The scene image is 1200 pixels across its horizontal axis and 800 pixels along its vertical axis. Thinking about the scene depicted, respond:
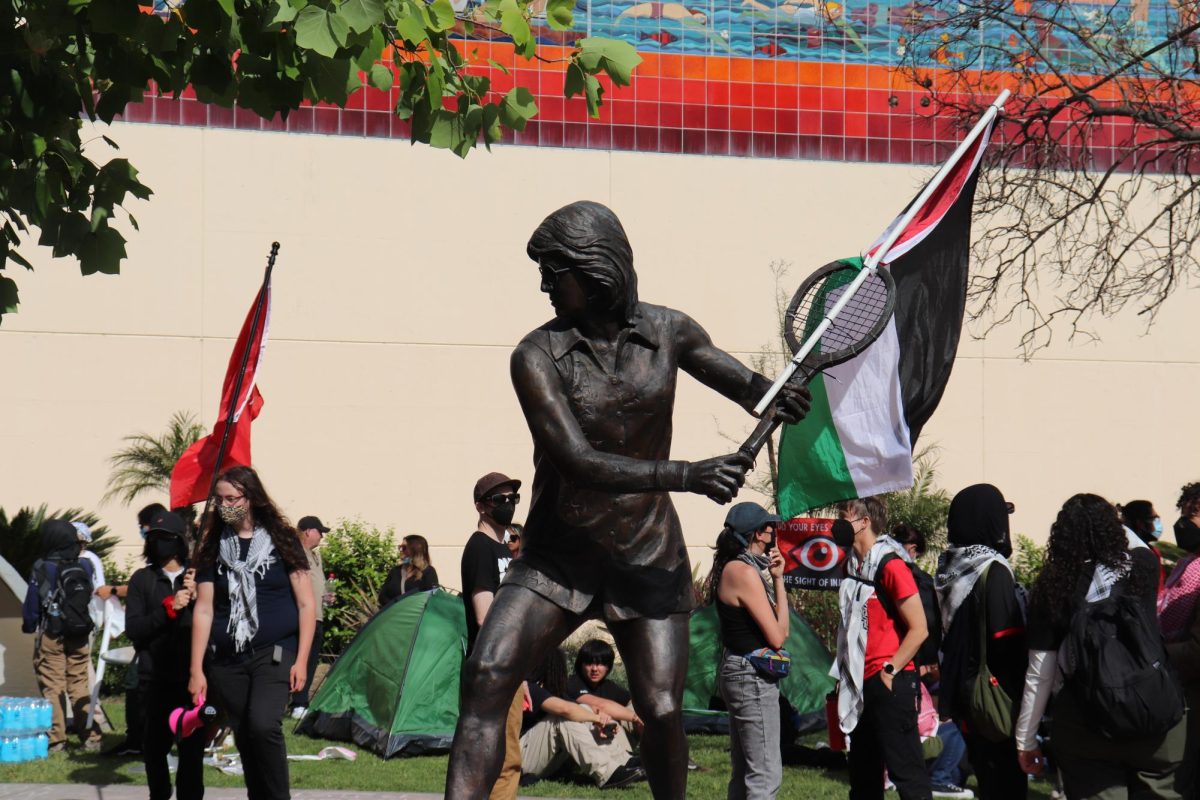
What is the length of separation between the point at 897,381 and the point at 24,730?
868 centimetres

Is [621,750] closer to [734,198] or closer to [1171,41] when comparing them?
[1171,41]

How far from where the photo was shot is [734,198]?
21656 millimetres

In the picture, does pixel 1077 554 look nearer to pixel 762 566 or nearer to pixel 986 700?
pixel 986 700

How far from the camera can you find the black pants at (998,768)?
26.3 ft

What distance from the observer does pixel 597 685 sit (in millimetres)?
11906

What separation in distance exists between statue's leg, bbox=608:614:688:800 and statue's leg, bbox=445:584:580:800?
0.27 meters

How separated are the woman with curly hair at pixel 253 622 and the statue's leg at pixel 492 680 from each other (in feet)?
9.12

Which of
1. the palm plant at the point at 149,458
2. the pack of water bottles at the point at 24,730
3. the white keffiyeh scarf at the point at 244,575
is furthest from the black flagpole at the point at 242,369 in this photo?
the palm plant at the point at 149,458

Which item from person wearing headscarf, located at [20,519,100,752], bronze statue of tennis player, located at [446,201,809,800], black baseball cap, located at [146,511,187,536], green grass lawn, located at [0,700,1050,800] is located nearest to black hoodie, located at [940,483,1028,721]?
bronze statue of tennis player, located at [446,201,809,800]

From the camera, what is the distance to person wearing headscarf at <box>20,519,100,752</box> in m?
13.1

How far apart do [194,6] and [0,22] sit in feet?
2.29

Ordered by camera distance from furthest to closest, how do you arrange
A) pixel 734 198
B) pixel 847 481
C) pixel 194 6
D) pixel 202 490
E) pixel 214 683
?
pixel 734 198
pixel 202 490
pixel 214 683
pixel 847 481
pixel 194 6

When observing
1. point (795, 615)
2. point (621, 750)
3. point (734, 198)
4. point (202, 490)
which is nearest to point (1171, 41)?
point (795, 615)

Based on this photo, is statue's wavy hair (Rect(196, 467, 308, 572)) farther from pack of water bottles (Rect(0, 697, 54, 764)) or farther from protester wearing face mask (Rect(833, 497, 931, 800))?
pack of water bottles (Rect(0, 697, 54, 764))
